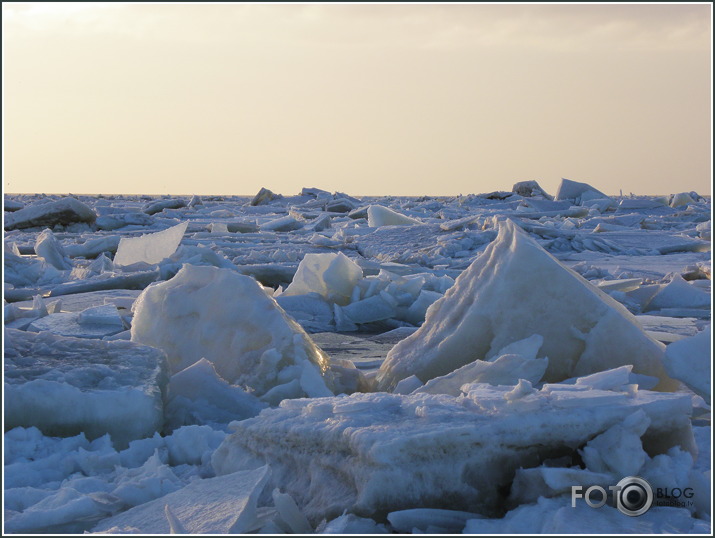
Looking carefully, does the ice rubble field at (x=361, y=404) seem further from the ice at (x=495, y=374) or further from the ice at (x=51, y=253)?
the ice at (x=51, y=253)

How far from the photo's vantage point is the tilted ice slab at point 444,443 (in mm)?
1354

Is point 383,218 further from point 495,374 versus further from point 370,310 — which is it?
point 495,374

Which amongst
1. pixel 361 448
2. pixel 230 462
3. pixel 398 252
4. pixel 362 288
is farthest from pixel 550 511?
pixel 398 252

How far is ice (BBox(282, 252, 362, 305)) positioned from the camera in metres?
4.05

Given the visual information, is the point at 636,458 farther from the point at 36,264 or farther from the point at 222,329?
the point at 36,264

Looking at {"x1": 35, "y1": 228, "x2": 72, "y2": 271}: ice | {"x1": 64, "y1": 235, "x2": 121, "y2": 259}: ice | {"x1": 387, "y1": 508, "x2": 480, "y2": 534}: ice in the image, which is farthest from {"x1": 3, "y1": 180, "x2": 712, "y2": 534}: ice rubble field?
{"x1": 64, "y1": 235, "x2": 121, "y2": 259}: ice

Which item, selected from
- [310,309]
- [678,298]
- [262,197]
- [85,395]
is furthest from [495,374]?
[262,197]

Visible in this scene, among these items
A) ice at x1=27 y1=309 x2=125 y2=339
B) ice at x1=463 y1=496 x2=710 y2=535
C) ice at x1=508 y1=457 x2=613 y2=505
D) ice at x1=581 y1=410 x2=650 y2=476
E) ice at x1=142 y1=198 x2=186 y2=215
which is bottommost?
ice at x1=142 y1=198 x2=186 y2=215

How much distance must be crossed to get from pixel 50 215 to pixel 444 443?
10.1m

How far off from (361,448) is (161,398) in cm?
96

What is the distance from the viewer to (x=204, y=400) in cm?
225

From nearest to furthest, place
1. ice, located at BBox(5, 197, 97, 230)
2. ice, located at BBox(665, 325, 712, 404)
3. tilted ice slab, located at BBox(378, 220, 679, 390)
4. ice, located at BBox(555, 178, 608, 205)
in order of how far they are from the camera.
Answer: ice, located at BBox(665, 325, 712, 404) < tilted ice slab, located at BBox(378, 220, 679, 390) < ice, located at BBox(5, 197, 97, 230) < ice, located at BBox(555, 178, 608, 205)

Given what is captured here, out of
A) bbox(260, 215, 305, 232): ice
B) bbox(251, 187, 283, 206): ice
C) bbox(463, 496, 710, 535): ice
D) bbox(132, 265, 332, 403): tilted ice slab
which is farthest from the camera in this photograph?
bbox(251, 187, 283, 206): ice

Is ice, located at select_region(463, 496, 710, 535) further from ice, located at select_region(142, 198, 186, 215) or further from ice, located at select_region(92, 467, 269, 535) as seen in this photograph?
ice, located at select_region(142, 198, 186, 215)
